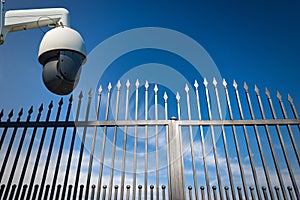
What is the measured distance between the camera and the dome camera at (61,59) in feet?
3.78

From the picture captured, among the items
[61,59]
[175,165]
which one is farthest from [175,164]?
[61,59]

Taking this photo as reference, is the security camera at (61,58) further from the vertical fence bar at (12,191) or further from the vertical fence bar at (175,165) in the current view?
the vertical fence bar at (12,191)

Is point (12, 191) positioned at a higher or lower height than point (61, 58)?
lower

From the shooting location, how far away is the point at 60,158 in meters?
2.84

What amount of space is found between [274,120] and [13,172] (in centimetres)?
361

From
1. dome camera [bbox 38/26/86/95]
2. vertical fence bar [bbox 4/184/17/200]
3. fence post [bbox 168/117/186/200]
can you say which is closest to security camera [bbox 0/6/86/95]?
dome camera [bbox 38/26/86/95]

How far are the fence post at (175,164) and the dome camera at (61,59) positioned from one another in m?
1.90

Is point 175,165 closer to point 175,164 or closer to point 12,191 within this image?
point 175,164

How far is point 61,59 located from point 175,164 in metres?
2.05

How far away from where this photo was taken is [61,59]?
1.17 metres

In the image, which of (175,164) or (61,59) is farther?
(175,164)

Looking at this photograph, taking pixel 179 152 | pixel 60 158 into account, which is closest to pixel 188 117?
pixel 179 152

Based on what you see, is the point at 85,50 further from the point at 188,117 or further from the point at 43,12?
the point at 188,117

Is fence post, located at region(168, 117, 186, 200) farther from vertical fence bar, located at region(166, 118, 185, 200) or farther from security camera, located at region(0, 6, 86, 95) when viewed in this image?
security camera, located at region(0, 6, 86, 95)
